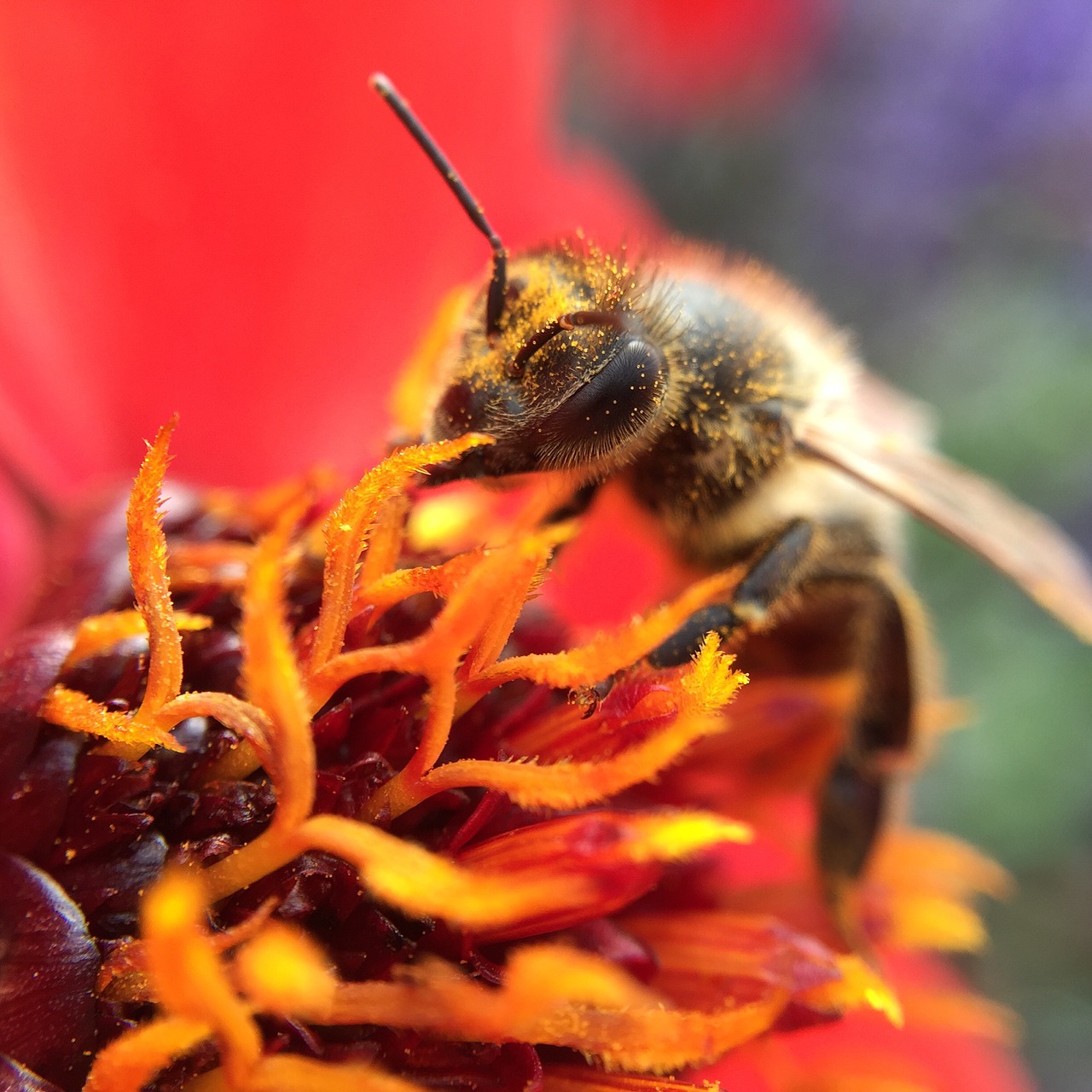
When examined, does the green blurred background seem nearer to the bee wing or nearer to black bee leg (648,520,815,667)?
the bee wing

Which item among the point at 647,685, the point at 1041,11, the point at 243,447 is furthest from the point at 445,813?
the point at 1041,11

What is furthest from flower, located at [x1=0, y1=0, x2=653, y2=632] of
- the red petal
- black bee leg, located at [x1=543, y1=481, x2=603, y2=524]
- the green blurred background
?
the green blurred background

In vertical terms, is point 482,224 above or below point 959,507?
below

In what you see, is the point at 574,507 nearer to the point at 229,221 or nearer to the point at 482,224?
the point at 482,224

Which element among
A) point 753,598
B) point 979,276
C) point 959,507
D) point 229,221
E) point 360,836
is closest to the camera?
point 360,836

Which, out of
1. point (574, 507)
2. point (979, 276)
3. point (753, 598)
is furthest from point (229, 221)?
point (979, 276)

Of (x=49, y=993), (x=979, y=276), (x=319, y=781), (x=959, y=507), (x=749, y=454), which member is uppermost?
(x=979, y=276)

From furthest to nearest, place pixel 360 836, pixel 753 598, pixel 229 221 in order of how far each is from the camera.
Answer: pixel 229 221 → pixel 753 598 → pixel 360 836

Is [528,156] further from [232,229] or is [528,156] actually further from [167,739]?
[167,739]
